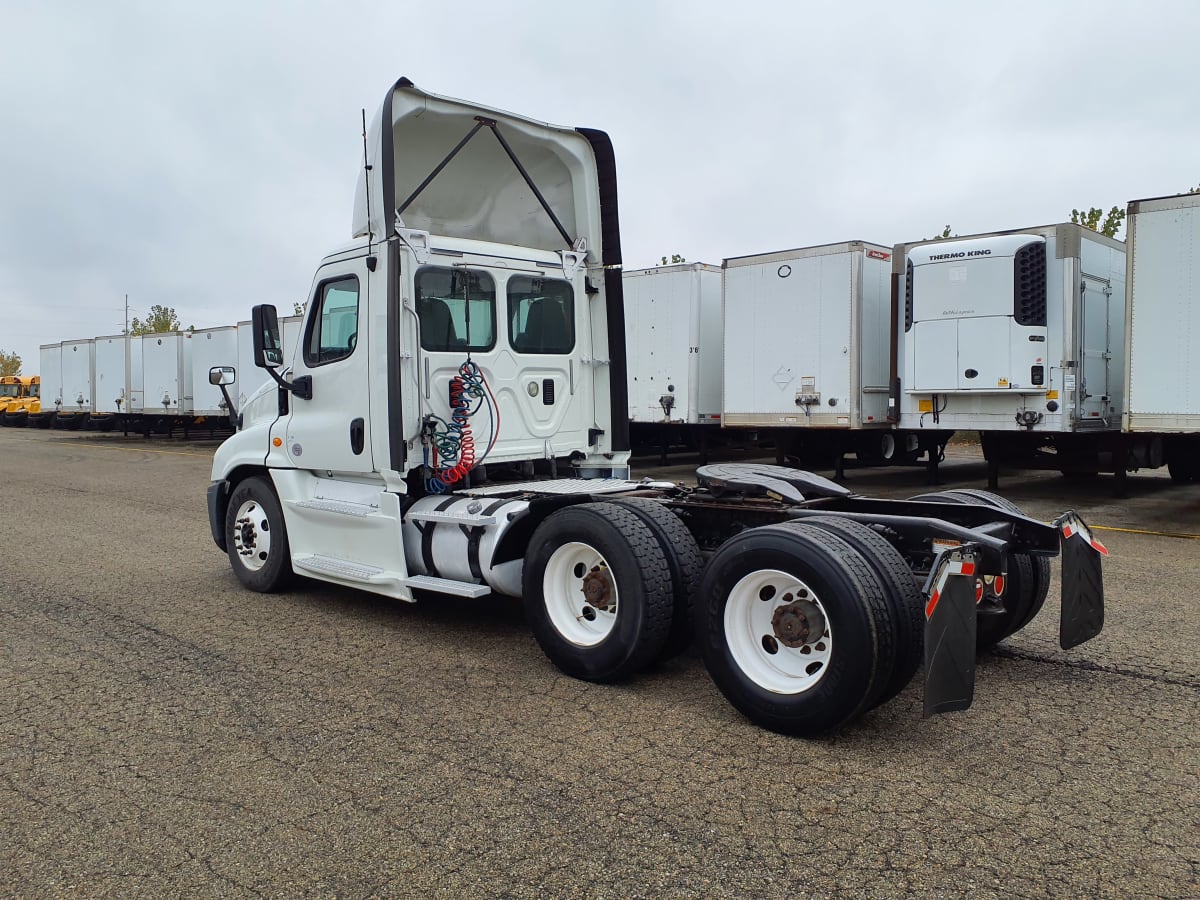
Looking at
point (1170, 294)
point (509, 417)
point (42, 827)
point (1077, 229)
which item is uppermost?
point (1077, 229)

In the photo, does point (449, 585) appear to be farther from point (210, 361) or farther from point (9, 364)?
point (9, 364)

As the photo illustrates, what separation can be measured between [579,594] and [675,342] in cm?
1131

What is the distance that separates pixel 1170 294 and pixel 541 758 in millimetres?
9399

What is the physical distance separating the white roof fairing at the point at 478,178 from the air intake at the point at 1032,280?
6895mm

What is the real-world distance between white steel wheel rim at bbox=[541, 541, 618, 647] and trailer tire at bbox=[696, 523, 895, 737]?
67cm

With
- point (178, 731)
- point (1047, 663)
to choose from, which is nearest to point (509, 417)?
point (178, 731)

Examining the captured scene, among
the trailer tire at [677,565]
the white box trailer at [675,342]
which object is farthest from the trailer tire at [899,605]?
the white box trailer at [675,342]

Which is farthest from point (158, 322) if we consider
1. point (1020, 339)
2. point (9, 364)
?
point (1020, 339)

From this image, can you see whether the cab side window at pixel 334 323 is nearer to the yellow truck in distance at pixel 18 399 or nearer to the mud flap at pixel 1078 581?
the mud flap at pixel 1078 581

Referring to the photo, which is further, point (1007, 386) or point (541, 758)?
point (1007, 386)

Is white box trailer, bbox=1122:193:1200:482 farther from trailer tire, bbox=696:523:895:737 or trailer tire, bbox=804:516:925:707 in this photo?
trailer tire, bbox=696:523:895:737

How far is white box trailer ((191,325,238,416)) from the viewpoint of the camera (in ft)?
88.9

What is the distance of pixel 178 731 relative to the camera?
437cm

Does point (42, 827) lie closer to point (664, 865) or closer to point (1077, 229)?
point (664, 865)
